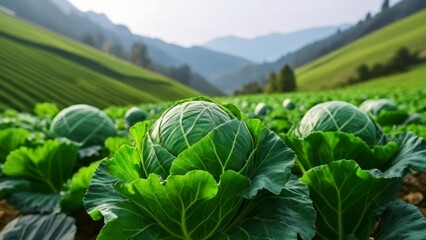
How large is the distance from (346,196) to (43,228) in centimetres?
168

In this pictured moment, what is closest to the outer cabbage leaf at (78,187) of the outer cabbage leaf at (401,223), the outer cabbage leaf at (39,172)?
the outer cabbage leaf at (39,172)

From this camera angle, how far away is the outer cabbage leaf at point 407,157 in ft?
6.30

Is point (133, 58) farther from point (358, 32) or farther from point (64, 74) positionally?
point (358, 32)

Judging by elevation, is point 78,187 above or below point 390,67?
above

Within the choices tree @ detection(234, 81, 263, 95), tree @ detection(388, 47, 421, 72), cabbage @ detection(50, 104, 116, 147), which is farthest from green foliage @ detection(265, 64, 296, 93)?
cabbage @ detection(50, 104, 116, 147)

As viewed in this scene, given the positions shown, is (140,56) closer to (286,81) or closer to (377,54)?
(286,81)

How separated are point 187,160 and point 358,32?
152m

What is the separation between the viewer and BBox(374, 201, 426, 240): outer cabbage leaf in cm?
176

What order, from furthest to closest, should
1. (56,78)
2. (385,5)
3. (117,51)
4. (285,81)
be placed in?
(385,5) < (117,51) < (285,81) < (56,78)

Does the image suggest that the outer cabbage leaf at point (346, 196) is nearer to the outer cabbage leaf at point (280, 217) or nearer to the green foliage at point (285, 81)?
the outer cabbage leaf at point (280, 217)

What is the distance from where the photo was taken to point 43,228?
2.39 meters

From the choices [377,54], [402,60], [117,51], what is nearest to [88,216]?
[402,60]

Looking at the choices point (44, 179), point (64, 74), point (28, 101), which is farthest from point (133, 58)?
point (44, 179)

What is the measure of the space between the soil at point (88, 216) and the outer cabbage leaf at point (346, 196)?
3.73ft
